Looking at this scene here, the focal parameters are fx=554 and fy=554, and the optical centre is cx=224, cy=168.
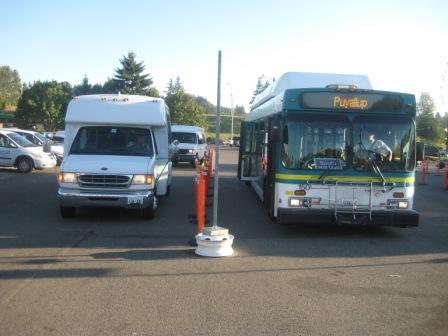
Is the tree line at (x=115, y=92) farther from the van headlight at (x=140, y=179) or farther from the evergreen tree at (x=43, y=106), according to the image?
the van headlight at (x=140, y=179)

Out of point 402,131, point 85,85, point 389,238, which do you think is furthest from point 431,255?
point 85,85

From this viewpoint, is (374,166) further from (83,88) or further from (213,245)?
(83,88)

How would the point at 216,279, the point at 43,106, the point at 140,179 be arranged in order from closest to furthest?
the point at 216,279, the point at 140,179, the point at 43,106

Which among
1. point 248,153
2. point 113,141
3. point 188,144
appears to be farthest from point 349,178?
point 188,144

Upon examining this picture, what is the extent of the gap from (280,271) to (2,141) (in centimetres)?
1951

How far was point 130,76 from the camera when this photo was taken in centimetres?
9306

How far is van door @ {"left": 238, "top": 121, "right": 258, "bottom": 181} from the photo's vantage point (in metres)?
16.5

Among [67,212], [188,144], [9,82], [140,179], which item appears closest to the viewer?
[140,179]

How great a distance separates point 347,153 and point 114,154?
4.99m

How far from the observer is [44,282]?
272 inches

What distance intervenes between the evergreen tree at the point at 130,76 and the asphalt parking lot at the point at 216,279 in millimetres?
82267

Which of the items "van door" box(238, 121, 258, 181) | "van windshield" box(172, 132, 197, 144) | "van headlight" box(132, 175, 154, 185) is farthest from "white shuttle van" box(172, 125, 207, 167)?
"van headlight" box(132, 175, 154, 185)

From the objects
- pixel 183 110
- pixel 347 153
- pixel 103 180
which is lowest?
pixel 103 180

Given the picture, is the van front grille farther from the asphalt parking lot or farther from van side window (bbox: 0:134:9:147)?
van side window (bbox: 0:134:9:147)
